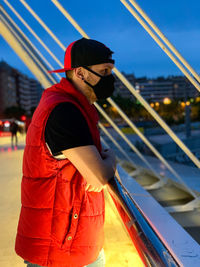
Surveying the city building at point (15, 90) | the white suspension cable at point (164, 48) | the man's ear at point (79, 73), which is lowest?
the city building at point (15, 90)

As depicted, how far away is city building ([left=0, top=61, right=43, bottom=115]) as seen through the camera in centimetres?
10275

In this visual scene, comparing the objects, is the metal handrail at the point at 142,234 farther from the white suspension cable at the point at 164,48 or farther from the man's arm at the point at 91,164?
the white suspension cable at the point at 164,48

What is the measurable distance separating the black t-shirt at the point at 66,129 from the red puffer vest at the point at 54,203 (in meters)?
0.04

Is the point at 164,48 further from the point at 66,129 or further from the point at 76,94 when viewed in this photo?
the point at 66,129

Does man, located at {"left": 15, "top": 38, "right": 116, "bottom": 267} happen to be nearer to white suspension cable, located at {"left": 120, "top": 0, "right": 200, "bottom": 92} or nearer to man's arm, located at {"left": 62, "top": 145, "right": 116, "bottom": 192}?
man's arm, located at {"left": 62, "top": 145, "right": 116, "bottom": 192}

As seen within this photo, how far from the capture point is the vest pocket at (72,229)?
1218mm

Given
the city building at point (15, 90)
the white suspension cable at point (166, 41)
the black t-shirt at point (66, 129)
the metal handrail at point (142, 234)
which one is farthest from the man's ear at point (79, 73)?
the city building at point (15, 90)

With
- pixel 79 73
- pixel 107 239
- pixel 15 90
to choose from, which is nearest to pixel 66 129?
pixel 79 73

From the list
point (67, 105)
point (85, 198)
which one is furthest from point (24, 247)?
point (67, 105)

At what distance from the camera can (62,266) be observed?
4.09 feet

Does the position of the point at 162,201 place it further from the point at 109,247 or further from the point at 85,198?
the point at 85,198

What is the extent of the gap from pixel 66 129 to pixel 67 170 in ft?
0.56

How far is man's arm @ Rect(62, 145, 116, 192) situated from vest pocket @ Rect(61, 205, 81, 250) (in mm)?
138

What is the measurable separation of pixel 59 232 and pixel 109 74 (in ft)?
2.07
